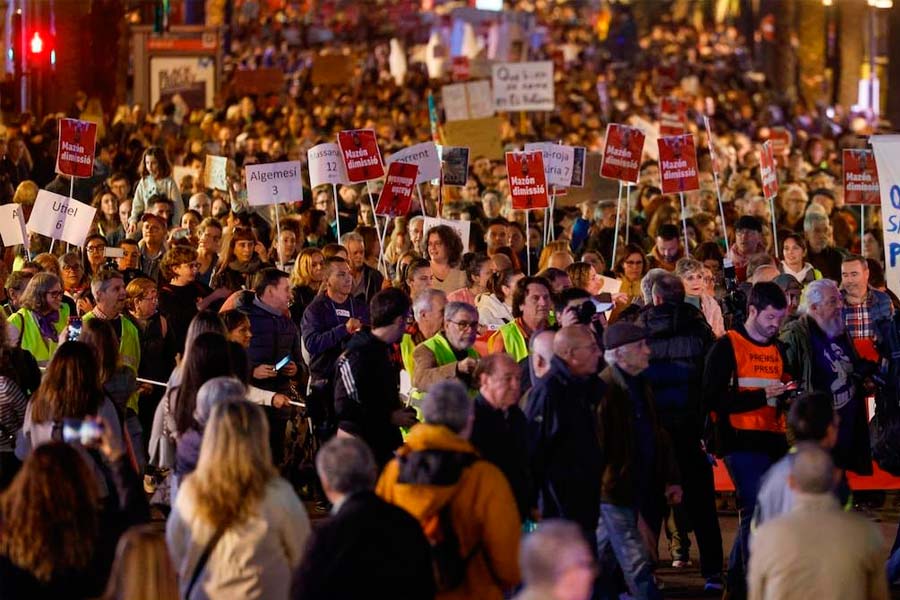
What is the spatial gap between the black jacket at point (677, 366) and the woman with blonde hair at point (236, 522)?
12.8 ft

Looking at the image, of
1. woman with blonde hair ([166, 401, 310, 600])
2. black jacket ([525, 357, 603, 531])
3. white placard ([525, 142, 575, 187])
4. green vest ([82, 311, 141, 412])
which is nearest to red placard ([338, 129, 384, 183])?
white placard ([525, 142, 575, 187])

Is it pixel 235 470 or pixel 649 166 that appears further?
pixel 649 166

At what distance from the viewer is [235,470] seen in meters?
8.45

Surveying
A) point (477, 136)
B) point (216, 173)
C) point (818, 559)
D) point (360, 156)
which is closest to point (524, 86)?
point (477, 136)

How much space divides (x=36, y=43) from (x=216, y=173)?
7764 mm

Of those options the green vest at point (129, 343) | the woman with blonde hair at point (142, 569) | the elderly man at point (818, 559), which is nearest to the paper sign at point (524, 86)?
the green vest at point (129, 343)

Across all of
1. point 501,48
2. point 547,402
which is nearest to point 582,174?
point 547,402

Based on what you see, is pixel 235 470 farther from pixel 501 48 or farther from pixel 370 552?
pixel 501 48

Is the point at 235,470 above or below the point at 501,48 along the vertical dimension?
below

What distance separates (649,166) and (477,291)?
1019 cm

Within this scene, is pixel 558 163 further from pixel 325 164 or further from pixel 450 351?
pixel 450 351

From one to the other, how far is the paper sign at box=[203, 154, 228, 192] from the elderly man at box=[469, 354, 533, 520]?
11.0m

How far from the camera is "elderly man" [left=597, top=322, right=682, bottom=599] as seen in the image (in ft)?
35.1

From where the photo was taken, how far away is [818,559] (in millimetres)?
8117
